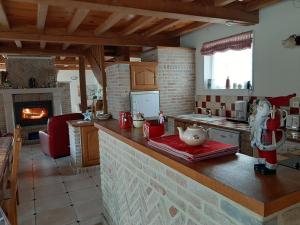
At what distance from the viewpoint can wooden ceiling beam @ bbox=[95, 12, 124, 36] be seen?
329cm

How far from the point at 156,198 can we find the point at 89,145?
9.20 feet

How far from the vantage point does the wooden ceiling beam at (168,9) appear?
2.38 meters

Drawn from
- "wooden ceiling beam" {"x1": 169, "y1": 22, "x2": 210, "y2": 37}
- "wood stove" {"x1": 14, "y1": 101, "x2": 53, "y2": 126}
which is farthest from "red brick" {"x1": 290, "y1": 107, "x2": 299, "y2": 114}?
"wood stove" {"x1": 14, "y1": 101, "x2": 53, "y2": 126}

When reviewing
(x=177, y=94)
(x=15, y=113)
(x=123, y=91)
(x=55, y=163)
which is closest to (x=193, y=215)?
(x=123, y=91)

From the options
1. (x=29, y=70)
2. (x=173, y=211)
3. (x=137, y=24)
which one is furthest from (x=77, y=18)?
(x=29, y=70)

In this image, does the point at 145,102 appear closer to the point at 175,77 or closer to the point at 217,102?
the point at 175,77

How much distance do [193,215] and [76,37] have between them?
394 cm

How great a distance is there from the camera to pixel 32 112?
22.3ft

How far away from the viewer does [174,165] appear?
1143 mm

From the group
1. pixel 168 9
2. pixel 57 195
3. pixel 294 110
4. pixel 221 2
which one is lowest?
pixel 57 195

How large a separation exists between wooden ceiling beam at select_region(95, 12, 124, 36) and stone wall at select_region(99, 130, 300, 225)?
1773 millimetres

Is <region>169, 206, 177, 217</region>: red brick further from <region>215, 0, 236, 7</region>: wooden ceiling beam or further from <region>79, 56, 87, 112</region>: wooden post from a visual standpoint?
<region>79, 56, 87, 112</region>: wooden post

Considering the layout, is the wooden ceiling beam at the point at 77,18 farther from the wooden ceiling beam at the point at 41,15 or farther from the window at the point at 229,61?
the window at the point at 229,61

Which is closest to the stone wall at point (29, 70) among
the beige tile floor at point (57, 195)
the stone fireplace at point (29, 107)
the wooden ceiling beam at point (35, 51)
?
the stone fireplace at point (29, 107)
